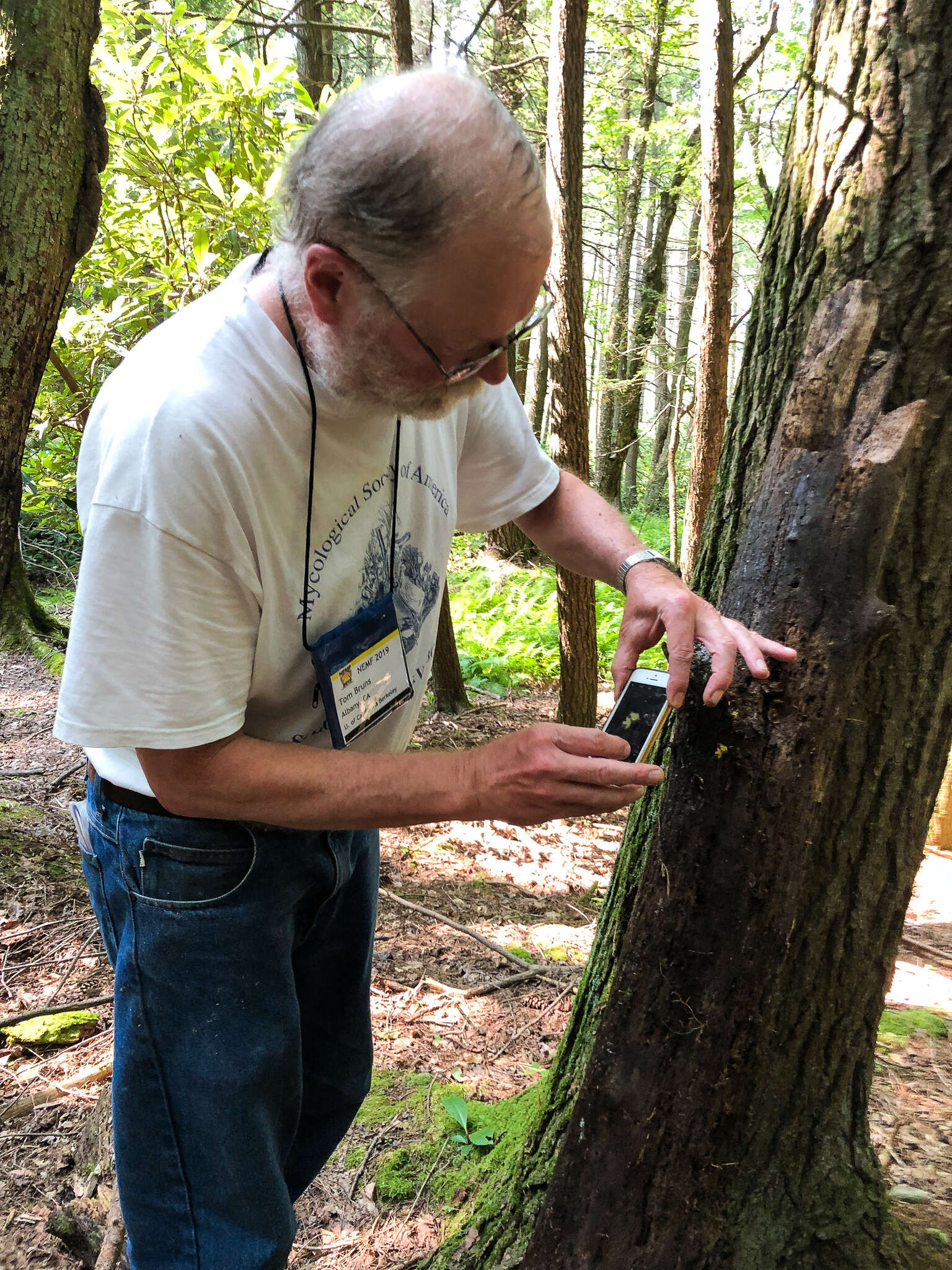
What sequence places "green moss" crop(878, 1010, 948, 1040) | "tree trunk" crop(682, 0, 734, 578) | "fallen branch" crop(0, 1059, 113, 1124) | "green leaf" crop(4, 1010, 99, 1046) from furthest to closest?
"tree trunk" crop(682, 0, 734, 578) → "green leaf" crop(4, 1010, 99, 1046) → "green moss" crop(878, 1010, 948, 1040) → "fallen branch" crop(0, 1059, 113, 1124)

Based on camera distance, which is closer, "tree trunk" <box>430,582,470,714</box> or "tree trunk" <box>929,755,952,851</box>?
"tree trunk" <box>929,755,952,851</box>

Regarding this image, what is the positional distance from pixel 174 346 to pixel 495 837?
12.1ft

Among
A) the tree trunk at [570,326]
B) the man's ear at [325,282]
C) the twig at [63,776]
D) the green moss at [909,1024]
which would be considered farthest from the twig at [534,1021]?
the twig at [63,776]

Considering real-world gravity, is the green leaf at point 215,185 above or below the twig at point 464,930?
above

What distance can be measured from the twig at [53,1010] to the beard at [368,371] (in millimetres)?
2328

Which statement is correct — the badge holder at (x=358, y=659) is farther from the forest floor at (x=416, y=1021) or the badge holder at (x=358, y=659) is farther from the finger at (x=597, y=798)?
the forest floor at (x=416, y=1021)

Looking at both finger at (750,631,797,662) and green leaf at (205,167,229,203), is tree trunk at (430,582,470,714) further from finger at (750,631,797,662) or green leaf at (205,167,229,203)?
finger at (750,631,797,662)

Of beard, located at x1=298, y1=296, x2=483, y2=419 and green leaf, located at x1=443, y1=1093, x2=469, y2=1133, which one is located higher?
beard, located at x1=298, y1=296, x2=483, y2=419

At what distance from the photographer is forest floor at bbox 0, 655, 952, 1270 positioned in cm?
202

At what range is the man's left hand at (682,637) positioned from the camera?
4.17ft

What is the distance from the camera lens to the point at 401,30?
5305mm

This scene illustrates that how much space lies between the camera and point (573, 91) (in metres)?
5.04

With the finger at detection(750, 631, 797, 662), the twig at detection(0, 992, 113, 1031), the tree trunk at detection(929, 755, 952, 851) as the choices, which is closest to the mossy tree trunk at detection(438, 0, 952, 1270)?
the finger at detection(750, 631, 797, 662)

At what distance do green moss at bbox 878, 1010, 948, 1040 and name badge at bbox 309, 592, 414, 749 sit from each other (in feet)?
6.10
